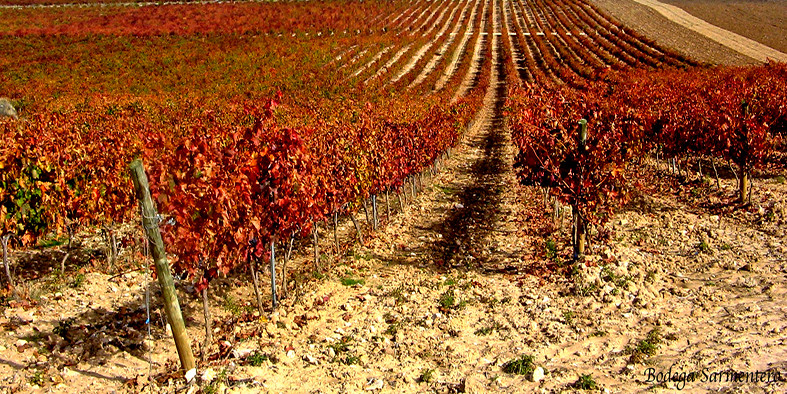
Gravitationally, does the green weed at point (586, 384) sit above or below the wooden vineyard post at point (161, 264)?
below

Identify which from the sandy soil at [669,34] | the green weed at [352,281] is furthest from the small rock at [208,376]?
the sandy soil at [669,34]

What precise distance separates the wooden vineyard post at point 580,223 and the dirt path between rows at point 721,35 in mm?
41926

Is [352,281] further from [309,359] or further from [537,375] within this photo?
[537,375]

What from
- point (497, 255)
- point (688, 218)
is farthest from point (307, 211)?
point (688, 218)

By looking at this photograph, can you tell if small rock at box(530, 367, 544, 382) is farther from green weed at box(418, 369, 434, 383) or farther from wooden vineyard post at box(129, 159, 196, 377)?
wooden vineyard post at box(129, 159, 196, 377)

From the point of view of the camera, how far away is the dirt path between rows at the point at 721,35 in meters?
47.5

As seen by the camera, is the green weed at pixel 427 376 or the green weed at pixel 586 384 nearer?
the green weed at pixel 586 384

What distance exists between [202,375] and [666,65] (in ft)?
148

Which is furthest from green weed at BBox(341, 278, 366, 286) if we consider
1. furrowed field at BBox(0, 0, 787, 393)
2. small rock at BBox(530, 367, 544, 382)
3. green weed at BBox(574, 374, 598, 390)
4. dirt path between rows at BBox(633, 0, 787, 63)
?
dirt path between rows at BBox(633, 0, 787, 63)

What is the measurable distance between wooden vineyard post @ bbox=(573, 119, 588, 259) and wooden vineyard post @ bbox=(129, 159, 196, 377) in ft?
19.5

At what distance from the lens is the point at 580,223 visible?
27.7ft

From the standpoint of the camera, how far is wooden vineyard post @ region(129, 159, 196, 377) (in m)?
4.89

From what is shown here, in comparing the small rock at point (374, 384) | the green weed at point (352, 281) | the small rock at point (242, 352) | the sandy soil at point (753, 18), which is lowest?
the green weed at point (352, 281)

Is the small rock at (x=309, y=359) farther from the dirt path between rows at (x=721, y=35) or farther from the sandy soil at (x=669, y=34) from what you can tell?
the sandy soil at (x=669, y=34)
